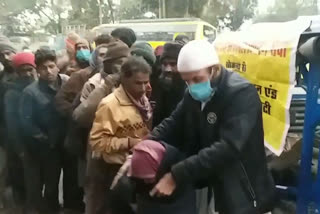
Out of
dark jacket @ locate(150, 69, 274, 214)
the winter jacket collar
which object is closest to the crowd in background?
the winter jacket collar

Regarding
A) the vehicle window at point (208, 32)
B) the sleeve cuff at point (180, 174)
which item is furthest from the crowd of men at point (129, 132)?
the vehicle window at point (208, 32)

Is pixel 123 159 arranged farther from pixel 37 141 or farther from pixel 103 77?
pixel 37 141

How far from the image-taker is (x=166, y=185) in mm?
2383

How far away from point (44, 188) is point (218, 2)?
1337 centimetres

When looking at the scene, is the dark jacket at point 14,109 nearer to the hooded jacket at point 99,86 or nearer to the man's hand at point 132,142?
the hooded jacket at point 99,86

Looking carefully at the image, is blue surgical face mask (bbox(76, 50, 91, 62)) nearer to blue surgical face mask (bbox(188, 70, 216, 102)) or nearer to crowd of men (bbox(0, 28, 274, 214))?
crowd of men (bbox(0, 28, 274, 214))

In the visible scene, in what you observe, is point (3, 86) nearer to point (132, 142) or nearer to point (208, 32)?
point (132, 142)

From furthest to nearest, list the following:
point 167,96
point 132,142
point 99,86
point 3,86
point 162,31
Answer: point 162,31 → point 3,86 → point 167,96 → point 99,86 → point 132,142

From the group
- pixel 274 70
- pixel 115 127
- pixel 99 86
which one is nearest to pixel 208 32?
pixel 99 86

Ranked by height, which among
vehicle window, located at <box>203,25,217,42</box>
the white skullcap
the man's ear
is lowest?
vehicle window, located at <box>203,25,217,42</box>

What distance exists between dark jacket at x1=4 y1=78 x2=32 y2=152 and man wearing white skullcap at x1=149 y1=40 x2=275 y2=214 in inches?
97.8

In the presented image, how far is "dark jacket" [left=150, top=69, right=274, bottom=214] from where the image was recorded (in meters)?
2.36

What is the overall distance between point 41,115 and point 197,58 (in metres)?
2.37

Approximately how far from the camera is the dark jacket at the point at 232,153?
2.36 metres
